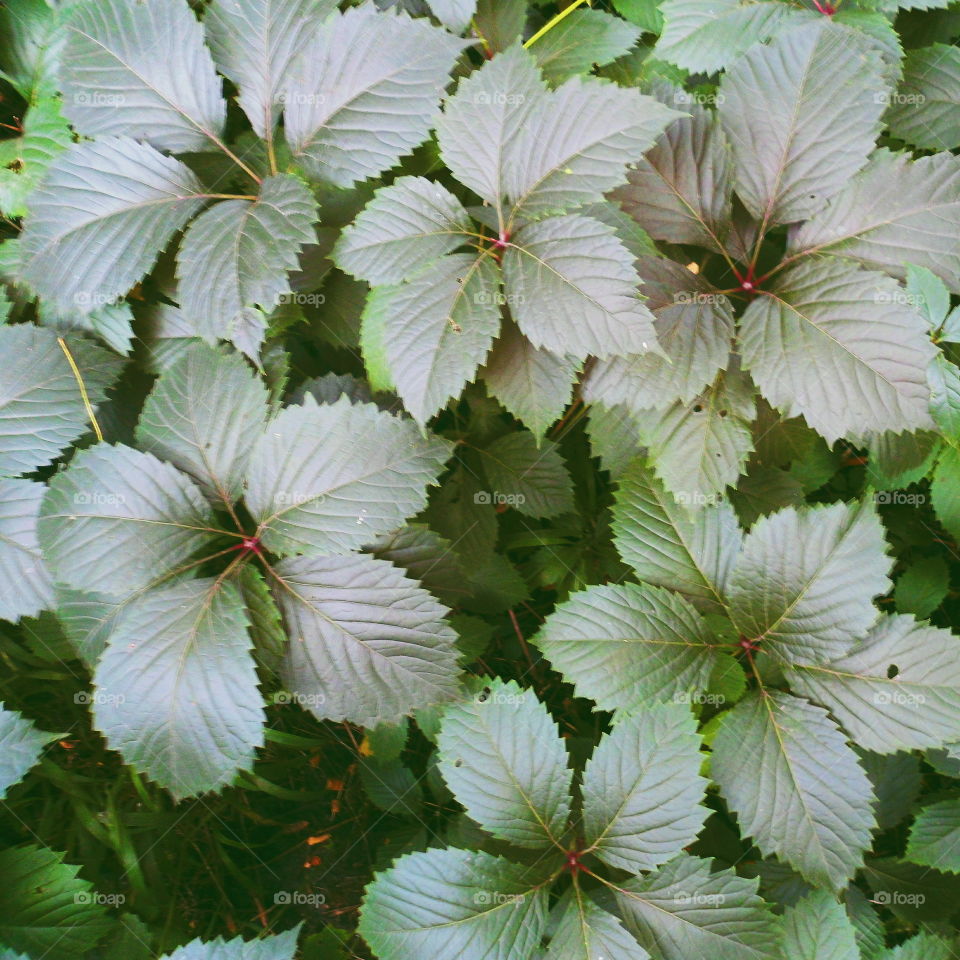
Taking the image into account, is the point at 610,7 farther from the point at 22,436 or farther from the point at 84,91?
the point at 22,436

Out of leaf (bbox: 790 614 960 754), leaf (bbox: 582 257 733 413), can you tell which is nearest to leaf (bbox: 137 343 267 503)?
leaf (bbox: 582 257 733 413)

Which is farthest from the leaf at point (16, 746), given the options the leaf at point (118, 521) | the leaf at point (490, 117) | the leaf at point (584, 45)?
the leaf at point (584, 45)

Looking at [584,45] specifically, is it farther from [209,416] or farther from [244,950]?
[244,950]

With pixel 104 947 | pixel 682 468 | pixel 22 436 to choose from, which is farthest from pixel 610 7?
pixel 104 947

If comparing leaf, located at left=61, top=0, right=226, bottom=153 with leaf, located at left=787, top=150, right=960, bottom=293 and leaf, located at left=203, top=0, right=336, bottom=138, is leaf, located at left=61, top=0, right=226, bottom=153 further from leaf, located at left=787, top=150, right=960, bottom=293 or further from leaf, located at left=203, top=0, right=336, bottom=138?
leaf, located at left=787, top=150, right=960, bottom=293

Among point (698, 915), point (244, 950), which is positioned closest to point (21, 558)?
point (244, 950)
